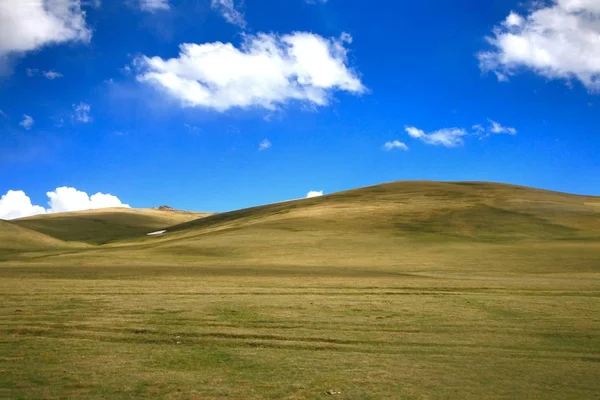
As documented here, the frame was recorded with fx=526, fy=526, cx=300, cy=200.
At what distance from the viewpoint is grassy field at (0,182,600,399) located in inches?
491

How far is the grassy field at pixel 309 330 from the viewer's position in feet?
40.9

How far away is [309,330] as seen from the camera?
62.6ft

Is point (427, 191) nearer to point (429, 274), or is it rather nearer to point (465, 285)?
point (429, 274)

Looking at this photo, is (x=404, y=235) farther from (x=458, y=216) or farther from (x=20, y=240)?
(x=20, y=240)

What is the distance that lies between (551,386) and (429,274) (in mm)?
31693

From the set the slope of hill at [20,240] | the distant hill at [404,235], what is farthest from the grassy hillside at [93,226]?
the distant hill at [404,235]

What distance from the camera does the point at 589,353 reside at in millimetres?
15922

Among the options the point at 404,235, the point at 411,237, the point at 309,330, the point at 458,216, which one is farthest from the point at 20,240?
the point at 309,330

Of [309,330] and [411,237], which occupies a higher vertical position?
[411,237]

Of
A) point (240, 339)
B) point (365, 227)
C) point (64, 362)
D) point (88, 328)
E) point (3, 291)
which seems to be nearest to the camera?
point (64, 362)

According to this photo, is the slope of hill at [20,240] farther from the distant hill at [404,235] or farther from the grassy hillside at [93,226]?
the grassy hillside at [93,226]

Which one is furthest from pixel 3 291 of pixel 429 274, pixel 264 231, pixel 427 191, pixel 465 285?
pixel 427 191

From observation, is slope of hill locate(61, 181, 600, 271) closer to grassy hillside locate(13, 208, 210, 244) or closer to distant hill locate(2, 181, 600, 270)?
distant hill locate(2, 181, 600, 270)

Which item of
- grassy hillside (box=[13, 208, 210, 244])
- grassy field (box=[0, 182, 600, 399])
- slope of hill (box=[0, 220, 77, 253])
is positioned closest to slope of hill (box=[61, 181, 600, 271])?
grassy field (box=[0, 182, 600, 399])
